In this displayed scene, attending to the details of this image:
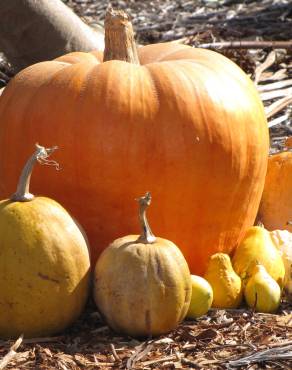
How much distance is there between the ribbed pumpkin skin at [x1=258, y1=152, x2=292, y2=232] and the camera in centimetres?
491

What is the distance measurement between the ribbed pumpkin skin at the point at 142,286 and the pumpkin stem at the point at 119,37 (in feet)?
3.60

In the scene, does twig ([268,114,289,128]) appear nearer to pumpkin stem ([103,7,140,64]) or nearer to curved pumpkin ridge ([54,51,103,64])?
curved pumpkin ridge ([54,51,103,64])

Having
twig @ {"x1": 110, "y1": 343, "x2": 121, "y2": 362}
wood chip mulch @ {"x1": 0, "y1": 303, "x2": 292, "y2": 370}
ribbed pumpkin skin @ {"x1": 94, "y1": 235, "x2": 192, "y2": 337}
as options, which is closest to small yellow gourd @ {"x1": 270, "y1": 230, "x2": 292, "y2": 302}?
wood chip mulch @ {"x1": 0, "y1": 303, "x2": 292, "y2": 370}

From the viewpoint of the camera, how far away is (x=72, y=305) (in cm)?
365

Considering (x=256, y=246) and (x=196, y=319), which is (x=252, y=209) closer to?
(x=256, y=246)

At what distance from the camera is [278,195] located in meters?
4.95

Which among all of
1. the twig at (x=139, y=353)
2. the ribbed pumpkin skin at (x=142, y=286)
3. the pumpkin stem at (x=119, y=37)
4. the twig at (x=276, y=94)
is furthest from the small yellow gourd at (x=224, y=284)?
the twig at (x=276, y=94)

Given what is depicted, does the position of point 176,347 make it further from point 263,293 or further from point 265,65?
point 265,65

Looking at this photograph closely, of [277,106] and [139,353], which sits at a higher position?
[277,106]

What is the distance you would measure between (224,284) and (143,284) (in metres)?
0.58

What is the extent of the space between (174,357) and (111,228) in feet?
2.72

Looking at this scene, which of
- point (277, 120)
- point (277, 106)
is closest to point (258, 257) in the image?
point (277, 120)

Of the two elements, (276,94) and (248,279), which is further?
(276,94)

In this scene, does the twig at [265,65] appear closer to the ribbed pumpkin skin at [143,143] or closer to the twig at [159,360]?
the ribbed pumpkin skin at [143,143]
